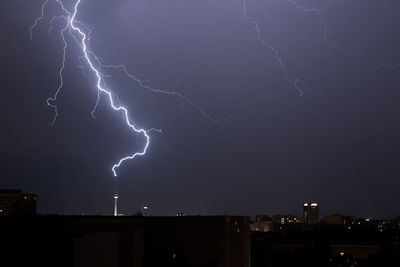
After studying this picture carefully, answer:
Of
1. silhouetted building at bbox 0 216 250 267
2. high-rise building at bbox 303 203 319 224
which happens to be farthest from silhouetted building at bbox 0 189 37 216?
high-rise building at bbox 303 203 319 224

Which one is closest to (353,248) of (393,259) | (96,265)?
(393,259)

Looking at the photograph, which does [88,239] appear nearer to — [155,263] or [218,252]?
[155,263]

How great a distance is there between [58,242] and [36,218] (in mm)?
721

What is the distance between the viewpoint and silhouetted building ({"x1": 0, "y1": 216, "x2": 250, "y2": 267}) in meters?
12.8

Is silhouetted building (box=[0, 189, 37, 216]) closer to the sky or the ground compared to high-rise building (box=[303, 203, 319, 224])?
closer to the sky

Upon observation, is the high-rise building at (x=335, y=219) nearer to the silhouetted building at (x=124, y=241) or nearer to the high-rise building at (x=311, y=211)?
the high-rise building at (x=311, y=211)

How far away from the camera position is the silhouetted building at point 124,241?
41.9 feet

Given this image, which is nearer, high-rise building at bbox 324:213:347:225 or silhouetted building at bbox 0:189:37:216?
silhouetted building at bbox 0:189:37:216

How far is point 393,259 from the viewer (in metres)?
32.2

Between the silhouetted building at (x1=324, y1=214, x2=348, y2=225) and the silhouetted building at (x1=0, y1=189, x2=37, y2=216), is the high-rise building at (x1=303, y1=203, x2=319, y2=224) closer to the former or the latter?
the silhouetted building at (x1=324, y1=214, x2=348, y2=225)

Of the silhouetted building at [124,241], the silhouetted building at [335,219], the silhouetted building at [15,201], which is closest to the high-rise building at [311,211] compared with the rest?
the silhouetted building at [335,219]

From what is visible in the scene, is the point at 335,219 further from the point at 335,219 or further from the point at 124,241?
the point at 124,241

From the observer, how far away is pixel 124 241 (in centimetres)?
1705

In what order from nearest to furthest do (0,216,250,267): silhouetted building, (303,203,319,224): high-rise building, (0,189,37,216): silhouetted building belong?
(0,216,250,267): silhouetted building < (0,189,37,216): silhouetted building < (303,203,319,224): high-rise building
